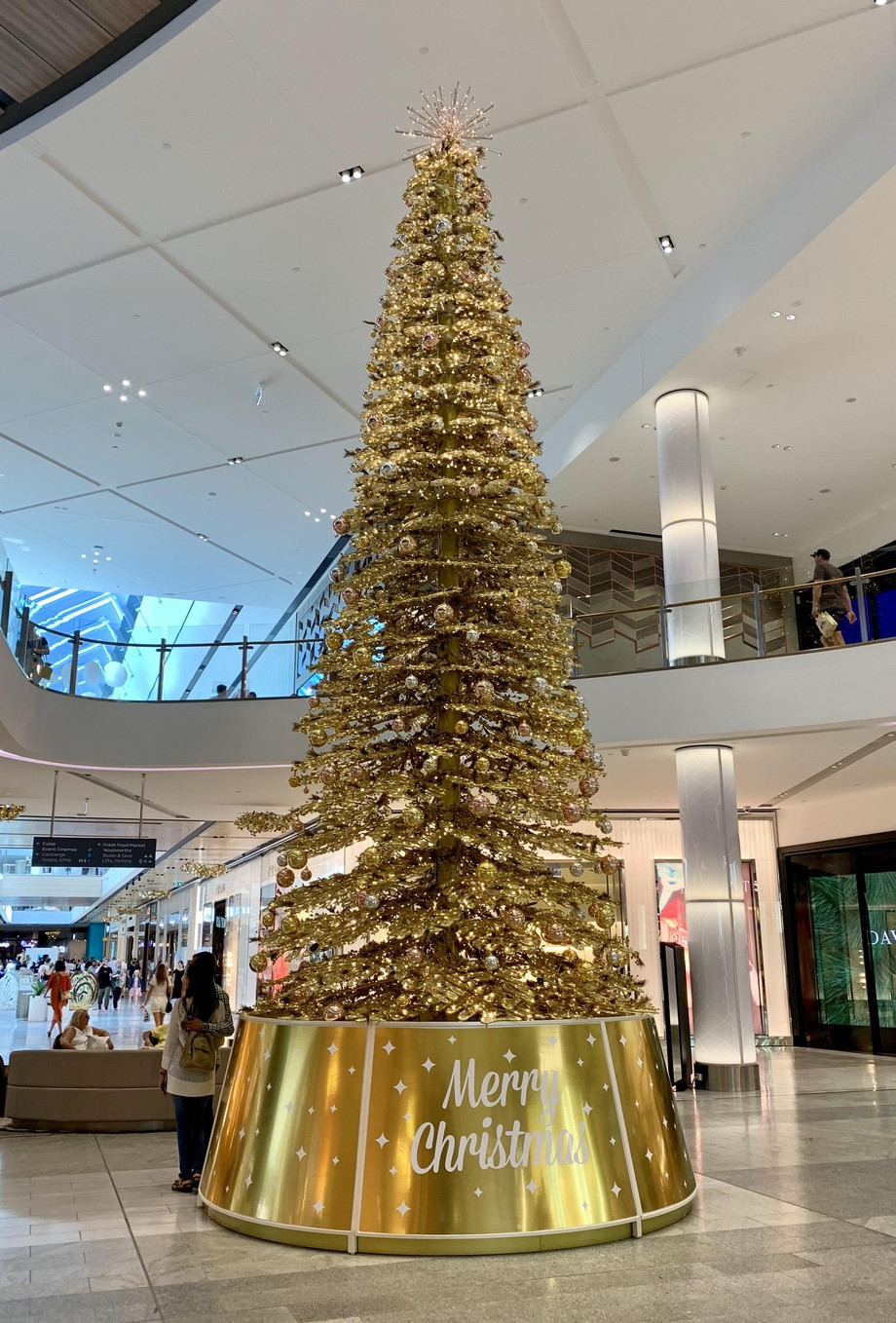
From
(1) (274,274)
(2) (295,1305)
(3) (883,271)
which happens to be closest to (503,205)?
(1) (274,274)

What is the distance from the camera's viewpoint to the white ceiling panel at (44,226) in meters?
9.99

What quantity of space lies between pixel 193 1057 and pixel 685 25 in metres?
8.38

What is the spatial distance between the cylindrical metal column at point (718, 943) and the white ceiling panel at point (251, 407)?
7066 mm

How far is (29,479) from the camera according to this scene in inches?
648

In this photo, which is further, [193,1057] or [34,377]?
[34,377]

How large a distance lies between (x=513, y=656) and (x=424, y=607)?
54 centimetres

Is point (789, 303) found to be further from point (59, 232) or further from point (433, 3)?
point (59, 232)

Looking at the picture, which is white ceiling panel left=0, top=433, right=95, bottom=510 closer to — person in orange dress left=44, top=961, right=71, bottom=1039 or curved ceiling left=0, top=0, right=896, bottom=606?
curved ceiling left=0, top=0, right=896, bottom=606

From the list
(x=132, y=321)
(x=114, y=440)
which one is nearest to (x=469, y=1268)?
(x=132, y=321)

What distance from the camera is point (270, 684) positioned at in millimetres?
14289

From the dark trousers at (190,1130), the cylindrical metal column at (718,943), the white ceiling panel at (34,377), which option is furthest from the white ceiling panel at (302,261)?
the dark trousers at (190,1130)

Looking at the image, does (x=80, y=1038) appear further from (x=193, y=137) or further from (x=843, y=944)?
(x=843, y=944)

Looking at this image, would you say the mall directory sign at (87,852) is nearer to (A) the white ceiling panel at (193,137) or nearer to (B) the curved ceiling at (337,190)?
(B) the curved ceiling at (337,190)

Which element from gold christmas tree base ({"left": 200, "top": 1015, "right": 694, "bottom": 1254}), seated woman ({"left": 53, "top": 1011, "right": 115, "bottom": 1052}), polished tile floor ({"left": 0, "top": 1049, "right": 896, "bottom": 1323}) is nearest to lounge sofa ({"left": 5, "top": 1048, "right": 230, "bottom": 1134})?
seated woman ({"left": 53, "top": 1011, "right": 115, "bottom": 1052})
